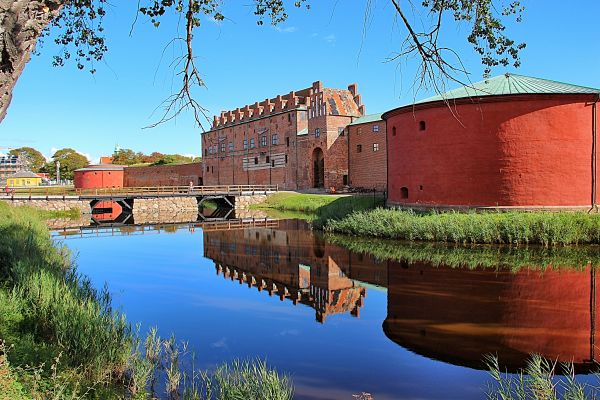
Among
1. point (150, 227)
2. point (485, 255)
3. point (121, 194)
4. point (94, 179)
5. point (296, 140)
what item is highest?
point (296, 140)

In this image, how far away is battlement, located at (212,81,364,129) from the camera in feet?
97.2

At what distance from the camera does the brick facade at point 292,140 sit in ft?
94.6

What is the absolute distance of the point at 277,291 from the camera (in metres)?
9.33

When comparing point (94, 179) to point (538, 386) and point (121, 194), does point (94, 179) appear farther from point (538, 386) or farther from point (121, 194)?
point (538, 386)

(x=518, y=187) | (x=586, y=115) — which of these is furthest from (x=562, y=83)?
(x=518, y=187)

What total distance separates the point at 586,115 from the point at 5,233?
604 inches

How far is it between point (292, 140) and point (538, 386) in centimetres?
2857

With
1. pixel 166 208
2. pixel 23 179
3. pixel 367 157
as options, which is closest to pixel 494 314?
pixel 367 157

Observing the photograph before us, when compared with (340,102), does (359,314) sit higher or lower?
lower

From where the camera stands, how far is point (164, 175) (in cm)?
4831

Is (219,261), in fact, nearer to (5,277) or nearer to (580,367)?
(5,277)

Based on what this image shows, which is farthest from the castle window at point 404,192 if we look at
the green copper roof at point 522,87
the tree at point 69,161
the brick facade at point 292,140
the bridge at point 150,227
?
the tree at point 69,161

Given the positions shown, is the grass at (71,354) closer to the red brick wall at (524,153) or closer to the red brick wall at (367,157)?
the red brick wall at (524,153)

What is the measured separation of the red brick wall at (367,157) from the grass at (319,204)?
7.99 feet
